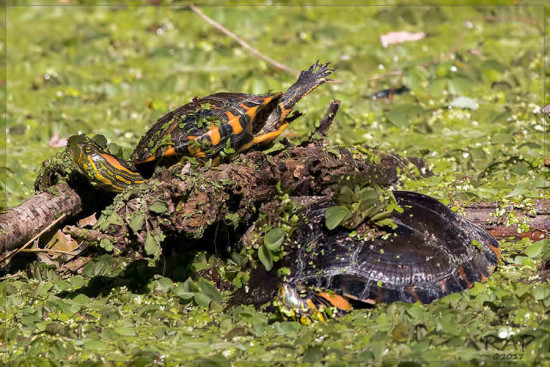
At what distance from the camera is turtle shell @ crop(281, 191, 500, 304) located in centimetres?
400

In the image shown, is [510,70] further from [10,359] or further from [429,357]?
[10,359]

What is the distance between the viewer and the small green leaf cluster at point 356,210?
13.7 feet

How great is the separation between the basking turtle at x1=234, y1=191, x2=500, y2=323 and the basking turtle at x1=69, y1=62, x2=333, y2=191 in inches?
36.3

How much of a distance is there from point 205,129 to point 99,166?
723 millimetres

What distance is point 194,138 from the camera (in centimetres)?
491

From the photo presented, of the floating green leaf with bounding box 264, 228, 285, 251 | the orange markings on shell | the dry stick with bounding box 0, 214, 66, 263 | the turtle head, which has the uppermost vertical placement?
the turtle head

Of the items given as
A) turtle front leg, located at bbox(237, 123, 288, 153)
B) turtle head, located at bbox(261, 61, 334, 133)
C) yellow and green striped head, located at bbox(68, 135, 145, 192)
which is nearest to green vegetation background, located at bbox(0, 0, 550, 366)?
yellow and green striped head, located at bbox(68, 135, 145, 192)

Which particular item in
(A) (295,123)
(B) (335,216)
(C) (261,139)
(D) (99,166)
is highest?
(D) (99,166)

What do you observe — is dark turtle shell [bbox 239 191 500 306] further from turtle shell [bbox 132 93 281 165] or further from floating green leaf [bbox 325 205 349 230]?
turtle shell [bbox 132 93 281 165]

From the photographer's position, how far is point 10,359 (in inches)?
152

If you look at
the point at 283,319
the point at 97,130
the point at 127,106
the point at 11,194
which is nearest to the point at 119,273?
the point at 283,319

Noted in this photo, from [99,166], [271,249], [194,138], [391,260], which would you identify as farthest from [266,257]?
[99,166]

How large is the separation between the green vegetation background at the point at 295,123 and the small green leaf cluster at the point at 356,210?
51 centimetres

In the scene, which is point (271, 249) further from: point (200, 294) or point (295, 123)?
point (295, 123)
